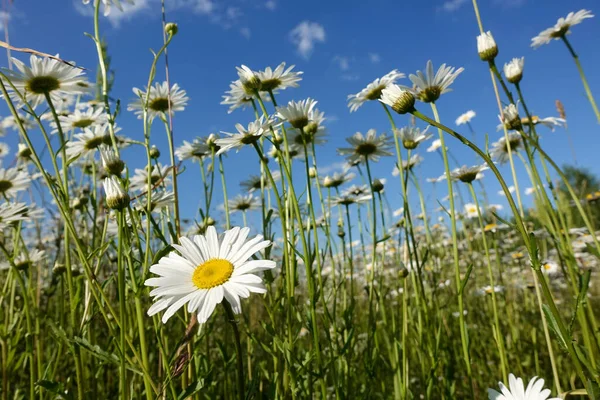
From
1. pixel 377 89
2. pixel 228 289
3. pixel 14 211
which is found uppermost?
pixel 377 89

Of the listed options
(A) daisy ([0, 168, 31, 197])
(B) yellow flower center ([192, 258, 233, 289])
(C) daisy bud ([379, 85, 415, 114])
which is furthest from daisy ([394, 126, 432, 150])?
(A) daisy ([0, 168, 31, 197])

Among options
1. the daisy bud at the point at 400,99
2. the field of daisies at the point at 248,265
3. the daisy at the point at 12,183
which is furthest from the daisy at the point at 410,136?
the daisy at the point at 12,183

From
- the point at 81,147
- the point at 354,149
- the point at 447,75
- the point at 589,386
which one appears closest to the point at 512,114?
the point at 447,75

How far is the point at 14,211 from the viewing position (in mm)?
1284

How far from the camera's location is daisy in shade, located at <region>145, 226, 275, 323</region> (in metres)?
0.71

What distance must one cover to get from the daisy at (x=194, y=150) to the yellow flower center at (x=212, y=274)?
0.88m

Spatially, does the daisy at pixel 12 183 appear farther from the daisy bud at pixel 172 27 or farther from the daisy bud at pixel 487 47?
the daisy bud at pixel 487 47

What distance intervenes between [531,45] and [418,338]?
1.37m

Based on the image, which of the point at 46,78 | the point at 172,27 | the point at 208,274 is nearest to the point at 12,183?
the point at 46,78

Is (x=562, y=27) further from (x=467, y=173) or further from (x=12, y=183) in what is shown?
(x=12, y=183)

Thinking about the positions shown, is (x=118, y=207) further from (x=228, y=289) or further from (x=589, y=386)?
(x=589, y=386)

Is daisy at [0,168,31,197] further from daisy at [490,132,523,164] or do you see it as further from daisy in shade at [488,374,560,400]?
daisy at [490,132,523,164]

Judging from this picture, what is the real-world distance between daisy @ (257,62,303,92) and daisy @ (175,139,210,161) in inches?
12.7

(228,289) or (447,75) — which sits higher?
(447,75)
